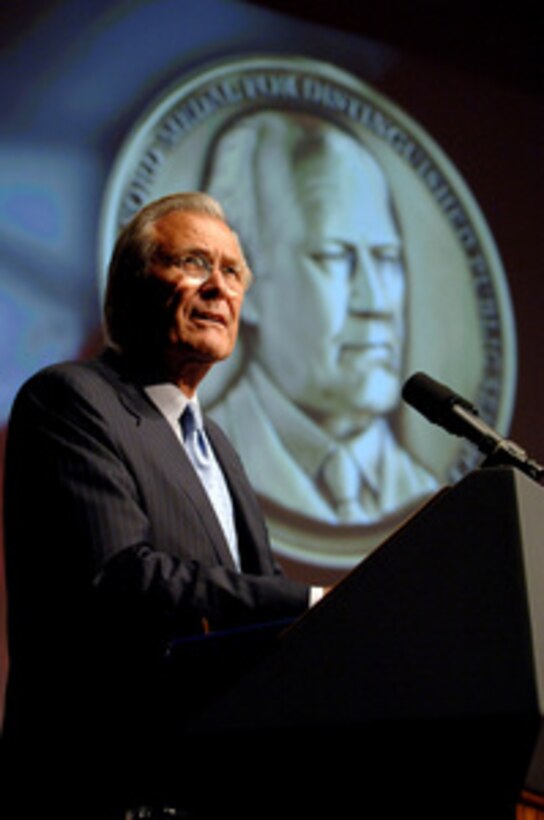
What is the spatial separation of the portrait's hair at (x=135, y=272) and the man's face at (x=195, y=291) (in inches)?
0.7

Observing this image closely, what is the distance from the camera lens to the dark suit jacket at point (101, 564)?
178 cm

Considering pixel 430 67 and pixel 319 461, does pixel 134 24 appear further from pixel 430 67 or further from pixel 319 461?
pixel 319 461

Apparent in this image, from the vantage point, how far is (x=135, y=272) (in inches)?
98.6

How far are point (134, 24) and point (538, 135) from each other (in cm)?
149

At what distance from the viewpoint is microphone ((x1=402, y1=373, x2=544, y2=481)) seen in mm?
1884

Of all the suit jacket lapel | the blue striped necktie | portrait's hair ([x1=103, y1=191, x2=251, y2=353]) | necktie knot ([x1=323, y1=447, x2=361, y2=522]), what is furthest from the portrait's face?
the suit jacket lapel

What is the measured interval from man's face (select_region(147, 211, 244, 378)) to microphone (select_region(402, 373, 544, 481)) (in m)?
0.49

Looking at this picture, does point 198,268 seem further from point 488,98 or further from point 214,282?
point 488,98

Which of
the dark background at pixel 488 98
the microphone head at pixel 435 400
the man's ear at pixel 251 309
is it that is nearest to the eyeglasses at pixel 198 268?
the microphone head at pixel 435 400

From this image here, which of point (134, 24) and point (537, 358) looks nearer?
point (134, 24)

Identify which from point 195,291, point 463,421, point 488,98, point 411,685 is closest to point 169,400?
point 195,291

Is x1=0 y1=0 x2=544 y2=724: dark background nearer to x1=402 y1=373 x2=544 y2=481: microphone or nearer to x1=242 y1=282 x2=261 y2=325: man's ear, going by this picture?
x1=242 y1=282 x2=261 y2=325: man's ear

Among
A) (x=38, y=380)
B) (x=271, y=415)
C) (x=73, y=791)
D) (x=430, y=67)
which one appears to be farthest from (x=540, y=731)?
(x=430, y=67)

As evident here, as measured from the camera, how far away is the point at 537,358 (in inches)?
163
